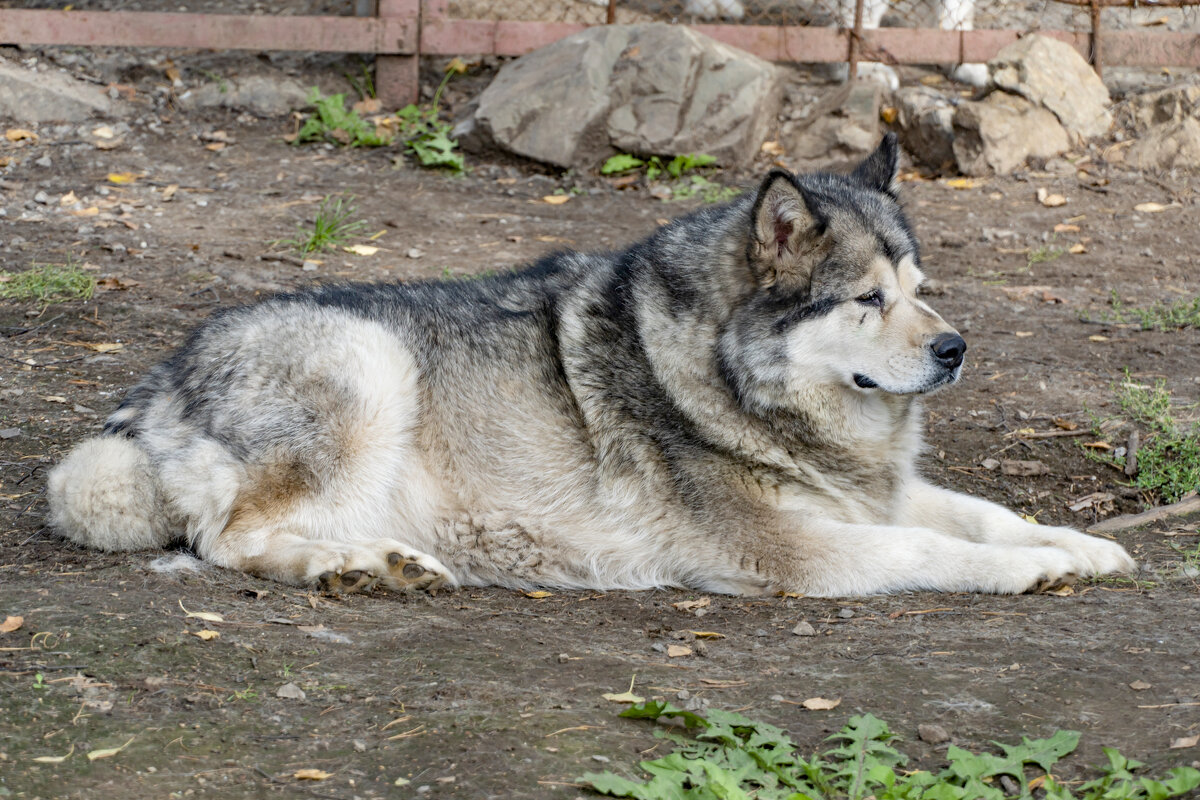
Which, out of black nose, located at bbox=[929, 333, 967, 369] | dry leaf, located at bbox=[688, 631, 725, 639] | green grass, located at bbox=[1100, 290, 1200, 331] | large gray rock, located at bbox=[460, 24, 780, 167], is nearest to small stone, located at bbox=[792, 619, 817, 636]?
dry leaf, located at bbox=[688, 631, 725, 639]

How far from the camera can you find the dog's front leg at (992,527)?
4438 mm

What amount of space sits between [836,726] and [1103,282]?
6.12 meters

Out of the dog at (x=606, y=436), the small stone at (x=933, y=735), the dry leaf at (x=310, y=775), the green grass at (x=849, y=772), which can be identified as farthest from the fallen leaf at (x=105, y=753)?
the small stone at (x=933, y=735)

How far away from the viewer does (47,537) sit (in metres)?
4.48

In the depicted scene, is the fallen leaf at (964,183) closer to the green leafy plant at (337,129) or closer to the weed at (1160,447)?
the weed at (1160,447)

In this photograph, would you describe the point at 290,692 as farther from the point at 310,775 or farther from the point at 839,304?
the point at 839,304

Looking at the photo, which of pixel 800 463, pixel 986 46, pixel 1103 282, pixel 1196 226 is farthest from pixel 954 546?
pixel 986 46

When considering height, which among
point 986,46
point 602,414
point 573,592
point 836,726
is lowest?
point 573,592

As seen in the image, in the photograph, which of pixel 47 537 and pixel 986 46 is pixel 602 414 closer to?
pixel 47 537

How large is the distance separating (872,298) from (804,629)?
1.33m

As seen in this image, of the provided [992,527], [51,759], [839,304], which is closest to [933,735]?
[839,304]

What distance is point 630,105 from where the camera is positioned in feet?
34.0

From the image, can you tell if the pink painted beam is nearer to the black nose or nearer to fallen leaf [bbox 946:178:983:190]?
fallen leaf [bbox 946:178:983:190]

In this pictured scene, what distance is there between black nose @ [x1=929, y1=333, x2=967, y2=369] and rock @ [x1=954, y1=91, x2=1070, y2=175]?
255 inches
